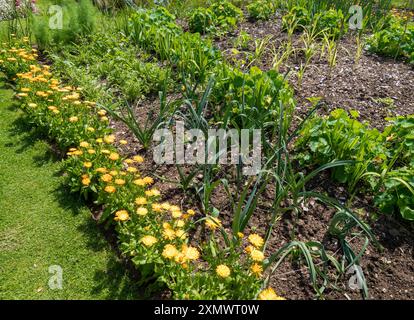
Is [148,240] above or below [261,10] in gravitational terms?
below

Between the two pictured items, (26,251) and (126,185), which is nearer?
(26,251)

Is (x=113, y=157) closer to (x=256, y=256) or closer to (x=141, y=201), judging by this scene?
(x=141, y=201)

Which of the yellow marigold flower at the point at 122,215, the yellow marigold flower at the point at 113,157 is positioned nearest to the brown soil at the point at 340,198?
the yellow marigold flower at the point at 113,157

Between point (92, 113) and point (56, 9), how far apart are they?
2570 mm

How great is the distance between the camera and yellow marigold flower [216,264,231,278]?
2184 millimetres

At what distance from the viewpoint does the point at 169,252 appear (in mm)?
2283

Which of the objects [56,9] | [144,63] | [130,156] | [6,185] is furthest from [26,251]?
[56,9]

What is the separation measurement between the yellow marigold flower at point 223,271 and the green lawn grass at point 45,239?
0.68 m

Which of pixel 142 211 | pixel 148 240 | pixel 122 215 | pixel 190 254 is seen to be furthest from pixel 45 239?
pixel 190 254

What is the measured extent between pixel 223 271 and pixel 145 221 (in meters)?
0.74

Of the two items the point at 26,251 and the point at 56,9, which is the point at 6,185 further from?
the point at 56,9

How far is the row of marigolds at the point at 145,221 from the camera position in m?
2.28

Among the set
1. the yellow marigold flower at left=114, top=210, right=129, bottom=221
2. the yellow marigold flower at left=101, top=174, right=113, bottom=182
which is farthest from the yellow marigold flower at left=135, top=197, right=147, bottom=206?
the yellow marigold flower at left=101, top=174, right=113, bottom=182

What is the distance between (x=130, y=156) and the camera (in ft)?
12.0
